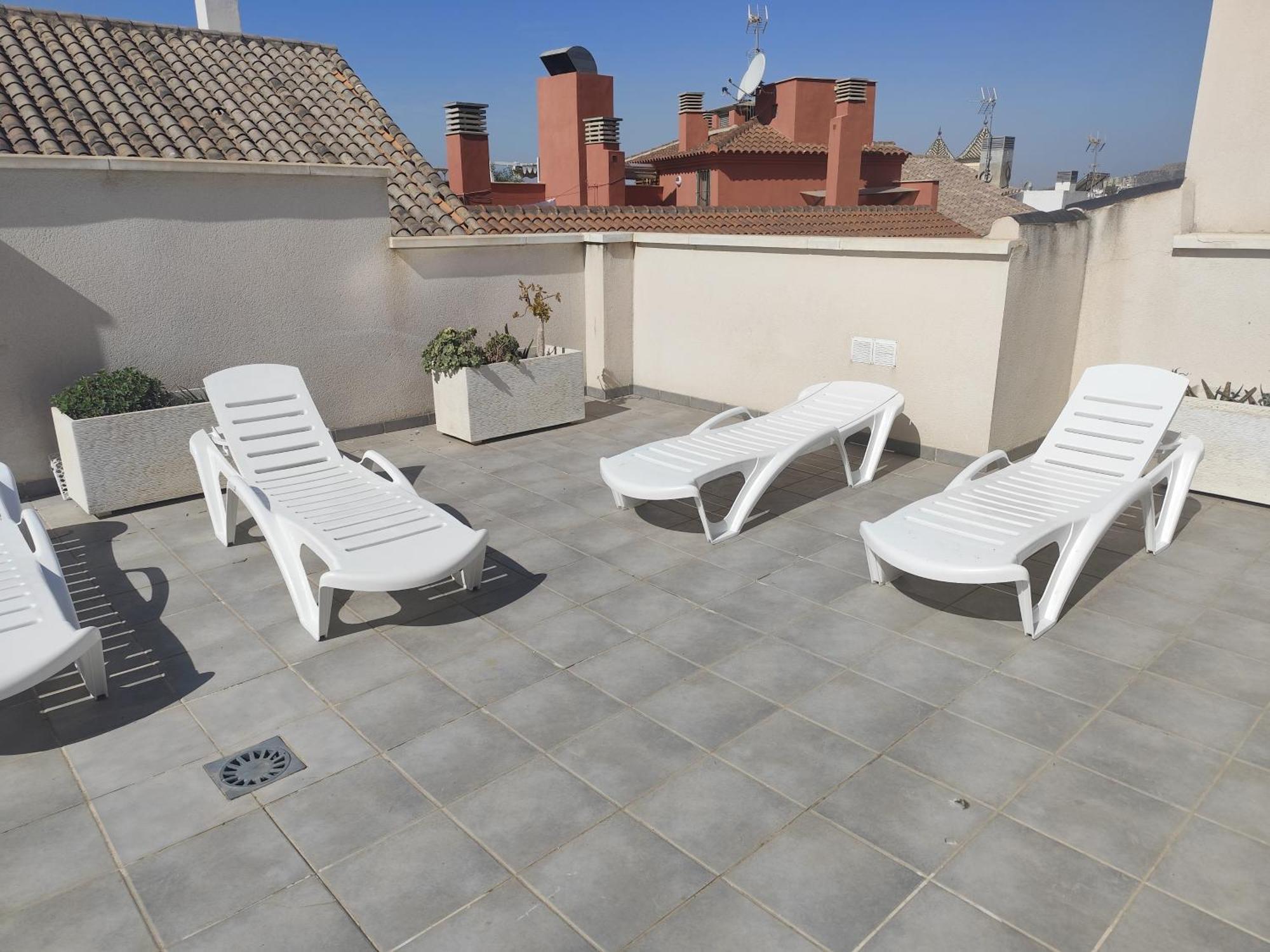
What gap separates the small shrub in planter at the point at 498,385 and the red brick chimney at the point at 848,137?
13349mm

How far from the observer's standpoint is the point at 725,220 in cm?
1403

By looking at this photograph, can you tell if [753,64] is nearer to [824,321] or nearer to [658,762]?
[824,321]

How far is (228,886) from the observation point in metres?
3.02

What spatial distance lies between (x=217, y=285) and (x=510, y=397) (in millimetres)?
2876

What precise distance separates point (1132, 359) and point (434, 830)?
759 centimetres

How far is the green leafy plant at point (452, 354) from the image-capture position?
848 centimetres

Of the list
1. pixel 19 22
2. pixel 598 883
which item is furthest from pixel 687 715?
pixel 19 22

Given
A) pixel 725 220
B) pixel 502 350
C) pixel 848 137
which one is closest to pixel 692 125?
pixel 848 137

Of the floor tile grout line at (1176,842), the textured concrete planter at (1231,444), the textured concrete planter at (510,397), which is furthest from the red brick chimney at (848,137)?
the floor tile grout line at (1176,842)

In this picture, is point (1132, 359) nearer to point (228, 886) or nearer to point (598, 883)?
point (598, 883)

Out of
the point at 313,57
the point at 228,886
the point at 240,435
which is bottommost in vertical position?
the point at 228,886

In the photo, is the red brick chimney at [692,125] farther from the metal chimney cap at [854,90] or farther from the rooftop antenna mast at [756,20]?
the metal chimney cap at [854,90]

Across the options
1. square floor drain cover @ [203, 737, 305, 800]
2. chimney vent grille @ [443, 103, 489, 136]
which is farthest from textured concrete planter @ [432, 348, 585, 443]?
chimney vent grille @ [443, 103, 489, 136]

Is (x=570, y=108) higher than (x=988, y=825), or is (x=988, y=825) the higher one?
(x=570, y=108)
